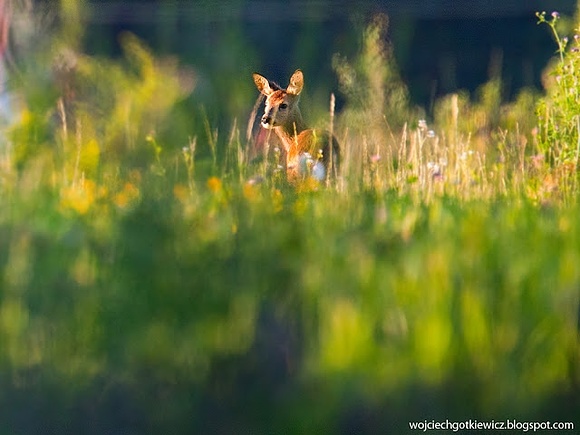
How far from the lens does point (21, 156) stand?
466cm

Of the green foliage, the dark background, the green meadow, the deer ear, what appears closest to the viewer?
the green meadow

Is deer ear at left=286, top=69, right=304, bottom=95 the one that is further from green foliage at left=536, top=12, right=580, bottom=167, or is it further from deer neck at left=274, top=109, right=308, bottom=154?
green foliage at left=536, top=12, right=580, bottom=167

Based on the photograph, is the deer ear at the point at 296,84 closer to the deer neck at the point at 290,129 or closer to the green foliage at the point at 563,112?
the deer neck at the point at 290,129

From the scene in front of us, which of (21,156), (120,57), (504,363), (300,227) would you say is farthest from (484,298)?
(120,57)

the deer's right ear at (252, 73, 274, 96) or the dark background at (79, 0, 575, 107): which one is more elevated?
the dark background at (79, 0, 575, 107)

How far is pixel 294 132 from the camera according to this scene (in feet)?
22.6

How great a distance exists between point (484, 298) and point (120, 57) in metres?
6.77

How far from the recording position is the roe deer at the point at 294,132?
21.1 feet

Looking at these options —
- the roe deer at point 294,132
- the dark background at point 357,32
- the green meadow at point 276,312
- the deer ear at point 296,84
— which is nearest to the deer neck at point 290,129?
the roe deer at point 294,132

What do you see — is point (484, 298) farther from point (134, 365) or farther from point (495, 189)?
point (495, 189)

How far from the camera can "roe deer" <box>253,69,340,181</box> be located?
6.44 meters

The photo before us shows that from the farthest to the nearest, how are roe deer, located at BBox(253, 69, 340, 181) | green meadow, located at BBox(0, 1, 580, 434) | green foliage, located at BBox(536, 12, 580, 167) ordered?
1. roe deer, located at BBox(253, 69, 340, 181)
2. green foliage, located at BBox(536, 12, 580, 167)
3. green meadow, located at BBox(0, 1, 580, 434)

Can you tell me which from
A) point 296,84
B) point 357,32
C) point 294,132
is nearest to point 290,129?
point 296,84

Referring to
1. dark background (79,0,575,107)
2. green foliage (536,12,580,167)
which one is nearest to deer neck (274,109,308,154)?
dark background (79,0,575,107)
